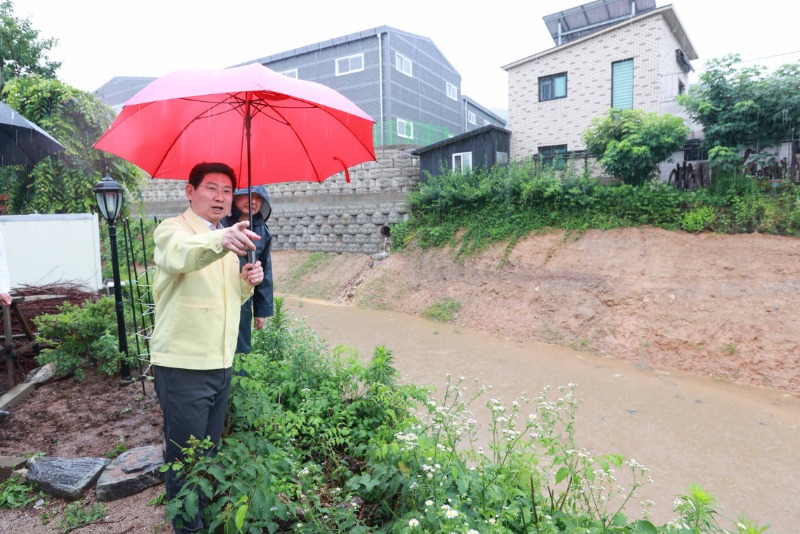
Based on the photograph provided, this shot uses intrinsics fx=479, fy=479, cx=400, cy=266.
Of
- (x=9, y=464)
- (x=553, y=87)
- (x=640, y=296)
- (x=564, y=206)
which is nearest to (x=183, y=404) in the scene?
(x=9, y=464)

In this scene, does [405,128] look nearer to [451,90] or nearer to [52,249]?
[451,90]

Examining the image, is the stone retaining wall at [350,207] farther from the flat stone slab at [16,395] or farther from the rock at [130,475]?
the rock at [130,475]

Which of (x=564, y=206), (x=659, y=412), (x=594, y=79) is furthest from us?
(x=594, y=79)

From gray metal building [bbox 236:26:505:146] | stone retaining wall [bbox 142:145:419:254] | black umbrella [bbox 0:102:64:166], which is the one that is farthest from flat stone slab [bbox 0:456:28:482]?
gray metal building [bbox 236:26:505:146]

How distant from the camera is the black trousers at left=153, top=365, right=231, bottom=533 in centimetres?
224

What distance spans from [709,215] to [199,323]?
1063 cm

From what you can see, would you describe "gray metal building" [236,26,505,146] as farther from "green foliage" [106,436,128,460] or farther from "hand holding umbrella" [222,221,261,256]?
"hand holding umbrella" [222,221,261,256]

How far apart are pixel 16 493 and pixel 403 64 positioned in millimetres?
20838

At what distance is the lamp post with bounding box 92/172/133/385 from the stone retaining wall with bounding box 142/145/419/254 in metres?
9.91

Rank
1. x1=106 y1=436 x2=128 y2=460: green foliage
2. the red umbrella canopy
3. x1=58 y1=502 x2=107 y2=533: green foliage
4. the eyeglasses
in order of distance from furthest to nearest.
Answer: x1=106 y1=436 x2=128 y2=460: green foliage → the red umbrella canopy → x1=58 y1=502 x2=107 y2=533: green foliage → the eyeglasses

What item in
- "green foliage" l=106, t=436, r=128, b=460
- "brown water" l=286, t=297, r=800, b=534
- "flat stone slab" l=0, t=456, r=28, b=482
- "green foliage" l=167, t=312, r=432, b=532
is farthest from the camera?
"brown water" l=286, t=297, r=800, b=534

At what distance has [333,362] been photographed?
396cm

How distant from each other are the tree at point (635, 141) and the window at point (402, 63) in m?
11.6

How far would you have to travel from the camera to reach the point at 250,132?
2832 millimetres
